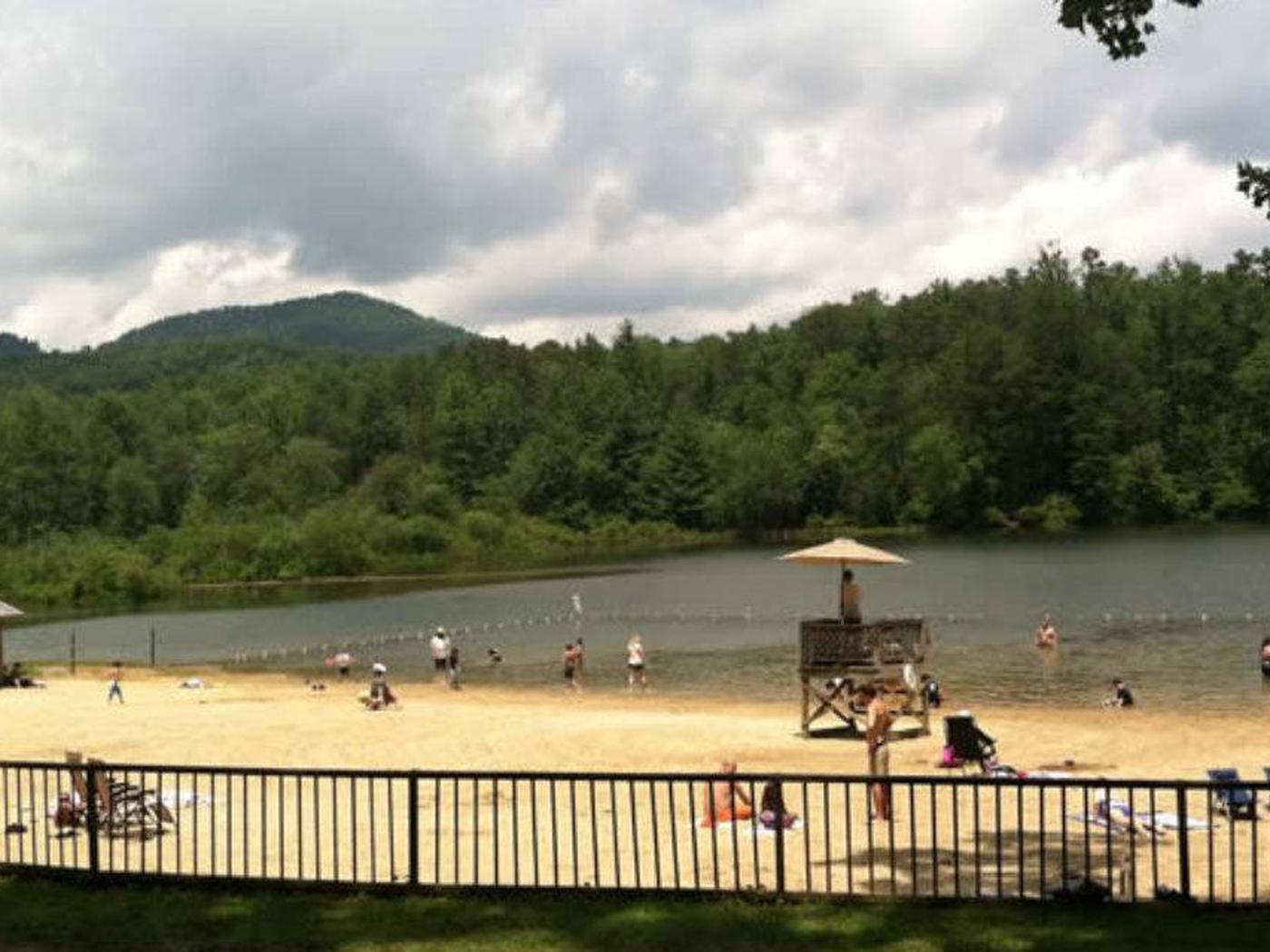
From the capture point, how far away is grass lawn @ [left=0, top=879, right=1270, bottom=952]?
1002 centimetres

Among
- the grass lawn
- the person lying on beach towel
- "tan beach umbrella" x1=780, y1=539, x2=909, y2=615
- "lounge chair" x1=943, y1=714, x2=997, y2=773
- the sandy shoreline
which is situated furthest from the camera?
"tan beach umbrella" x1=780, y1=539, x2=909, y2=615

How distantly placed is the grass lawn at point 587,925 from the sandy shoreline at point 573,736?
1124 centimetres

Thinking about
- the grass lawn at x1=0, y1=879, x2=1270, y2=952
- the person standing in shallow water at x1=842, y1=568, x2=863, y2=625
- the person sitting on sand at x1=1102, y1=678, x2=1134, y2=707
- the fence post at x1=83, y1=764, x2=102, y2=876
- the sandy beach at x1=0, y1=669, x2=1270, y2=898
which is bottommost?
Result: the person sitting on sand at x1=1102, y1=678, x2=1134, y2=707

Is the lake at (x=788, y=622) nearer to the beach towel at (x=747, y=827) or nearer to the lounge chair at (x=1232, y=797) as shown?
the lounge chair at (x=1232, y=797)

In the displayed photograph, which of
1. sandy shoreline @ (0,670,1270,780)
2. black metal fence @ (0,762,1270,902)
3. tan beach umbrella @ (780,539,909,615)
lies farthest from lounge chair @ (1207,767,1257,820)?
tan beach umbrella @ (780,539,909,615)

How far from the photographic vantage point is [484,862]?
14469 millimetres

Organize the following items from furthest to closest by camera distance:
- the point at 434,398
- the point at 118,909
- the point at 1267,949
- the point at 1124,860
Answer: the point at 434,398
the point at 1124,860
the point at 118,909
the point at 1267,949

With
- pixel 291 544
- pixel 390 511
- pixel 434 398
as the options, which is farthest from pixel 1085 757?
pixel 434 398

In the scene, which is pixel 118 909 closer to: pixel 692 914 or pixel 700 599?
pixel 692 914

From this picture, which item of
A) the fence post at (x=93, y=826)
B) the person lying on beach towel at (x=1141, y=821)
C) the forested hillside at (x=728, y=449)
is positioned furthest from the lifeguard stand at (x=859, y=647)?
the forested hillside at (x=728, y=449)

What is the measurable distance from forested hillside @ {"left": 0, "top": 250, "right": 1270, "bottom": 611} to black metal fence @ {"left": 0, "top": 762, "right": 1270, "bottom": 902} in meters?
92.5

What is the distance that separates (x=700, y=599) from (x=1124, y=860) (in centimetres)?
6329

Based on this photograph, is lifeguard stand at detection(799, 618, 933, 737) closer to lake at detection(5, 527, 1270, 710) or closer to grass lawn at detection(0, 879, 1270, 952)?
lake at detection(5, 527, 1270, 710)

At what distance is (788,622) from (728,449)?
94790 millimetres
